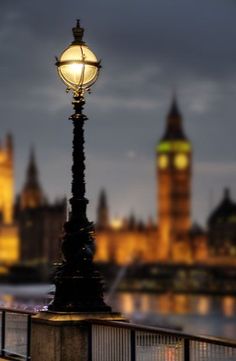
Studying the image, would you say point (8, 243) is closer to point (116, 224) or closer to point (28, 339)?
point (116, 224)

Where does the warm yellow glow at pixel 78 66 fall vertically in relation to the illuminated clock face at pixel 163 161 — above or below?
below

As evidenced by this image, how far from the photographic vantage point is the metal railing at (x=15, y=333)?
11.1 metres

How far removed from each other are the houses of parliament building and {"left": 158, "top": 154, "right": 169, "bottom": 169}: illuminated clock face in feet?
0.62

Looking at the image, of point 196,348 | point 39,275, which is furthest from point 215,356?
point 39,275

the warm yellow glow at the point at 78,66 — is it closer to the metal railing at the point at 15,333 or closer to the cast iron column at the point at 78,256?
the cast iron column at the point at 78,256

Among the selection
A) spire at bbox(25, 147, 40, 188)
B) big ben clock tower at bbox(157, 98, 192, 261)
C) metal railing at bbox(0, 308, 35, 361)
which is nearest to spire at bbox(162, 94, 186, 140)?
big ben clock tower at bbox(157, 98, 192, 261)

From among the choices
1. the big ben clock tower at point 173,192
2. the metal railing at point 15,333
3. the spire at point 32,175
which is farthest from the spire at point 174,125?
the metal railing at point 15,333

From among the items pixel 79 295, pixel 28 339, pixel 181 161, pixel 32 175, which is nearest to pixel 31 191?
pixel 32 175

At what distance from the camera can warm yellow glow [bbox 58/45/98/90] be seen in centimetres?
1055

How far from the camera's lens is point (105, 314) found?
Answer: 33.0 ft

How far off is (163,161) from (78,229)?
551 ft

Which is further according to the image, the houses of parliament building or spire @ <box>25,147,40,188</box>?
spire @ <box>25,147,40,188</box>

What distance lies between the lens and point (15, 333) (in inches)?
462

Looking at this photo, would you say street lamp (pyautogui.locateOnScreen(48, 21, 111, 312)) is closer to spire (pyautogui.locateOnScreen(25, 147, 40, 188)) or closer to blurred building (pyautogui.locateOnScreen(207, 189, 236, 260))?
blurred building (pyautogui.locateOnScreen(207, 189, 236, 260))
